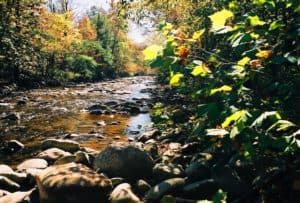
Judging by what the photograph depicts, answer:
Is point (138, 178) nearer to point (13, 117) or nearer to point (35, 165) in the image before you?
point (35, 165)

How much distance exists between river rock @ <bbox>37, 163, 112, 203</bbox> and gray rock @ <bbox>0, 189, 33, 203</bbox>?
0.42 metres

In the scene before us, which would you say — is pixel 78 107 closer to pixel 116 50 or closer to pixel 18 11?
pixel 18 11

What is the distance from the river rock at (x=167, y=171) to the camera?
21.8 feet

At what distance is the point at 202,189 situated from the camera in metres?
5.66

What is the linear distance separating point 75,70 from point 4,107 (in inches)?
987

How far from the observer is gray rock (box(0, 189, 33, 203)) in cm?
621

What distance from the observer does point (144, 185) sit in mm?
6547

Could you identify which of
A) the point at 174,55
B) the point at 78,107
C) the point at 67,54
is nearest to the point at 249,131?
the point at 174,55

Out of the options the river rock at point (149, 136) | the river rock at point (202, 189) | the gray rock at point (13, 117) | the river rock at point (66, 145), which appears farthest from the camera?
the gray rock at point (13, 117)

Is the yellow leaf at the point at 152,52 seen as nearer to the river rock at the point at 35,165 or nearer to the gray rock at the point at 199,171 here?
the gray rock at the point at 199,171

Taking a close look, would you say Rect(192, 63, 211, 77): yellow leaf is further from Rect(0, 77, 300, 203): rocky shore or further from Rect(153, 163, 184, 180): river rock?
Rect(153, 163, 184, 180): river rock

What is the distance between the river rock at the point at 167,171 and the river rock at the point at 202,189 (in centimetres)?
87

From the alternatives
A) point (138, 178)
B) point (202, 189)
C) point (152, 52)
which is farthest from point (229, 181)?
point (152, 52)

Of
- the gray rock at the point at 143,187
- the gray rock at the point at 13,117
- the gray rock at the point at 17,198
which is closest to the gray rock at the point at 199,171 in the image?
the gray rock at the point at 143,187
